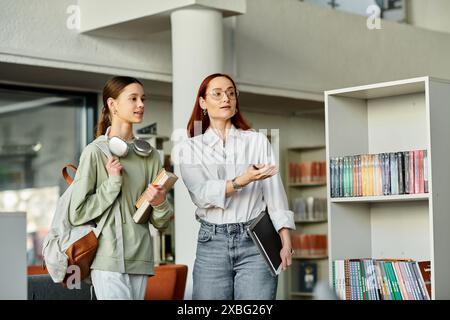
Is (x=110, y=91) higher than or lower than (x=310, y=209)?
higher

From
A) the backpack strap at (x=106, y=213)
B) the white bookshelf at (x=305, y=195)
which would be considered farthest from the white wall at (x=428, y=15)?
the backpack strap at (x=106, y=213)

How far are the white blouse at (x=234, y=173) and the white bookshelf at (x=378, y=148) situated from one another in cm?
107

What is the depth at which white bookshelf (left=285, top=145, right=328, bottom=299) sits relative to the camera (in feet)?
35.4

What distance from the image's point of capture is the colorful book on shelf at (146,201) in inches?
134

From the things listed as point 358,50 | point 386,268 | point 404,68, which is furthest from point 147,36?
point 386,268

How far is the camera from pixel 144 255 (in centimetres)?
346

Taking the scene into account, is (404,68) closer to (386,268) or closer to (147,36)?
(147,36)

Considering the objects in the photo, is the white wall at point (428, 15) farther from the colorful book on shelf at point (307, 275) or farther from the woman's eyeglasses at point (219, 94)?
the woman's eyeglasses at point (219, 94)

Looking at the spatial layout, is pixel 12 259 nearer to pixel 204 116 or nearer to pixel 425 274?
pixel 204 116

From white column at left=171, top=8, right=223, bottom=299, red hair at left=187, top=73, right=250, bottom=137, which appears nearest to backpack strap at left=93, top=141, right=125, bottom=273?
red hair at left=187, top=73, right=250, bottom=137

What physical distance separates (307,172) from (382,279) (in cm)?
633

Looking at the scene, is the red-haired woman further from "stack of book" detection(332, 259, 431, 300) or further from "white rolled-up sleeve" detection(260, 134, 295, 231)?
"stack of book" detection(332, 259, 431, 300)

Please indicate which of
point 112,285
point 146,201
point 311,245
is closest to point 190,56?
point 146,201

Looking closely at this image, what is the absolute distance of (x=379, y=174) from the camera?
4.65m
